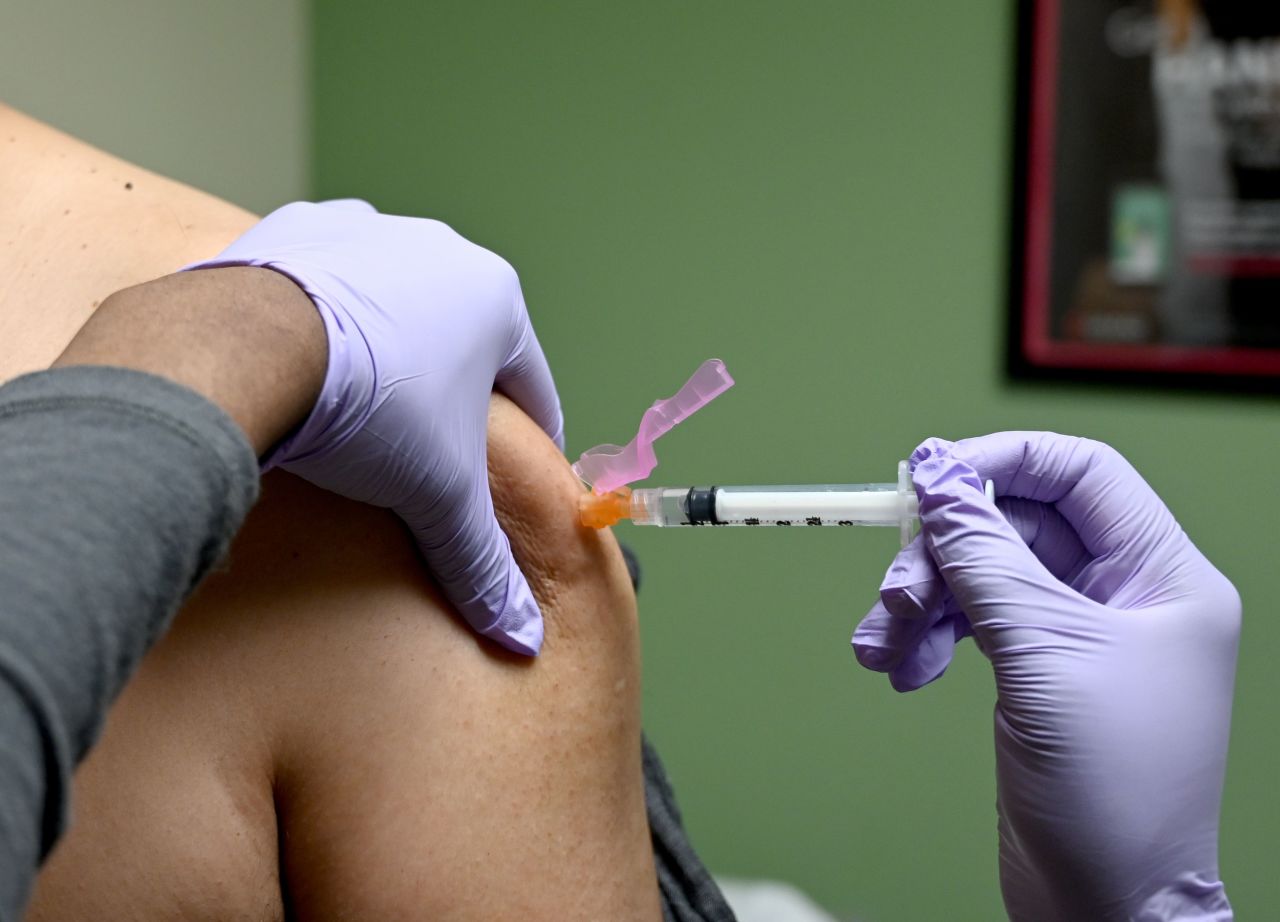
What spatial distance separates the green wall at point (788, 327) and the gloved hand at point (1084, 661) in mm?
1040

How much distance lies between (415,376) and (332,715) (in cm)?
22

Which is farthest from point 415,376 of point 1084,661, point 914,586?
point 1084,661

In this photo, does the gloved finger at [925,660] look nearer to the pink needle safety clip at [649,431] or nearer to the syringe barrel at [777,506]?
the syringe barrel at [777,506]

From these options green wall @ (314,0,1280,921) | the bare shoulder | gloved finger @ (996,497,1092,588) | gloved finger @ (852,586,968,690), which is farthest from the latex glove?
green wall @ (314,0,1280,921)

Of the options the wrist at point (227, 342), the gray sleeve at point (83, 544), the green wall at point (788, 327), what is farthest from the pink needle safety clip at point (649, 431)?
the green wall at point (788, 327)

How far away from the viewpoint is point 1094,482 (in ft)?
2.74

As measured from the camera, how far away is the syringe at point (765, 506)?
2.70ft

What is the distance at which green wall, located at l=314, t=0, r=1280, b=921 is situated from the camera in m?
1.81

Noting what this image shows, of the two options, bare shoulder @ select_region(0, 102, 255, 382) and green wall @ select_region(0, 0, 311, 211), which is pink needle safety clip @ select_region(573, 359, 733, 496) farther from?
green wall @ select_region(0, 0, 311, 211)

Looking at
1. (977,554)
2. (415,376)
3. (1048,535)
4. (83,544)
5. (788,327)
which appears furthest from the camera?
(788,327)

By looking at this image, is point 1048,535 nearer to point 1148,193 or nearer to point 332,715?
point 332,715

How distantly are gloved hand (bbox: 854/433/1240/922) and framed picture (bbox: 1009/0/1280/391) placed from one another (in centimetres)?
105

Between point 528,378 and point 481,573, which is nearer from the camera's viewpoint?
point 481,573

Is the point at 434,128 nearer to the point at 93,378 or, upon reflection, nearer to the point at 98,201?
the point at 98,201
